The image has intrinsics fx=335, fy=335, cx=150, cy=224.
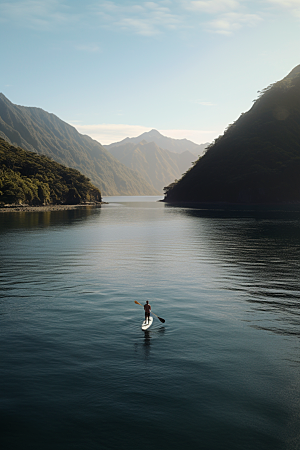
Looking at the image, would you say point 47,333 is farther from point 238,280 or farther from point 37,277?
point 238,280

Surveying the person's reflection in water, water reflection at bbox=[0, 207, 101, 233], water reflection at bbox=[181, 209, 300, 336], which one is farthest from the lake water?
water reflection at bbox=[0, 207, 101, 233]

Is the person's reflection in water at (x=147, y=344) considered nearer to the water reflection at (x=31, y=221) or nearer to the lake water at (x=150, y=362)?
the lake water at (x=150, y=362)

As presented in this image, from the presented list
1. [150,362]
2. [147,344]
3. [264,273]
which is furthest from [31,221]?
[150,362]

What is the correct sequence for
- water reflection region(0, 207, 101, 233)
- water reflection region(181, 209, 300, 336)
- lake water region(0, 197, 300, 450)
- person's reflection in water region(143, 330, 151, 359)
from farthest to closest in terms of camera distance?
water reflection region(0, 207, 101, 233) < water reflection region(181, 209, 300, 336) < person's reflection in water region(143, 330, 151, 359) < lake water region(0, 197, 300, 450)

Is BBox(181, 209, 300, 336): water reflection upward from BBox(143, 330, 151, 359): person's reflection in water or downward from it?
upward

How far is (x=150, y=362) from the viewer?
17.5 meters

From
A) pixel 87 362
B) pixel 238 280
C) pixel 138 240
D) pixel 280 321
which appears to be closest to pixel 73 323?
pixel 87 362

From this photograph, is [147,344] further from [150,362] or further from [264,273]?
[264,273]

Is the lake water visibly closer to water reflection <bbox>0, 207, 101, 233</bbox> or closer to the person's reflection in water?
the person's reflection in water

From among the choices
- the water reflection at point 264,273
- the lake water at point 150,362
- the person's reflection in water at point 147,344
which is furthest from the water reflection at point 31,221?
the person's reflection in water at point 147,344

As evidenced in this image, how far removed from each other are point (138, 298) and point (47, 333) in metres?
10.2

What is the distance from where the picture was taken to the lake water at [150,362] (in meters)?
12.5

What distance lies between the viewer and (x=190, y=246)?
66.4 meters

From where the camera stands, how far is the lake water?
12547 mm
